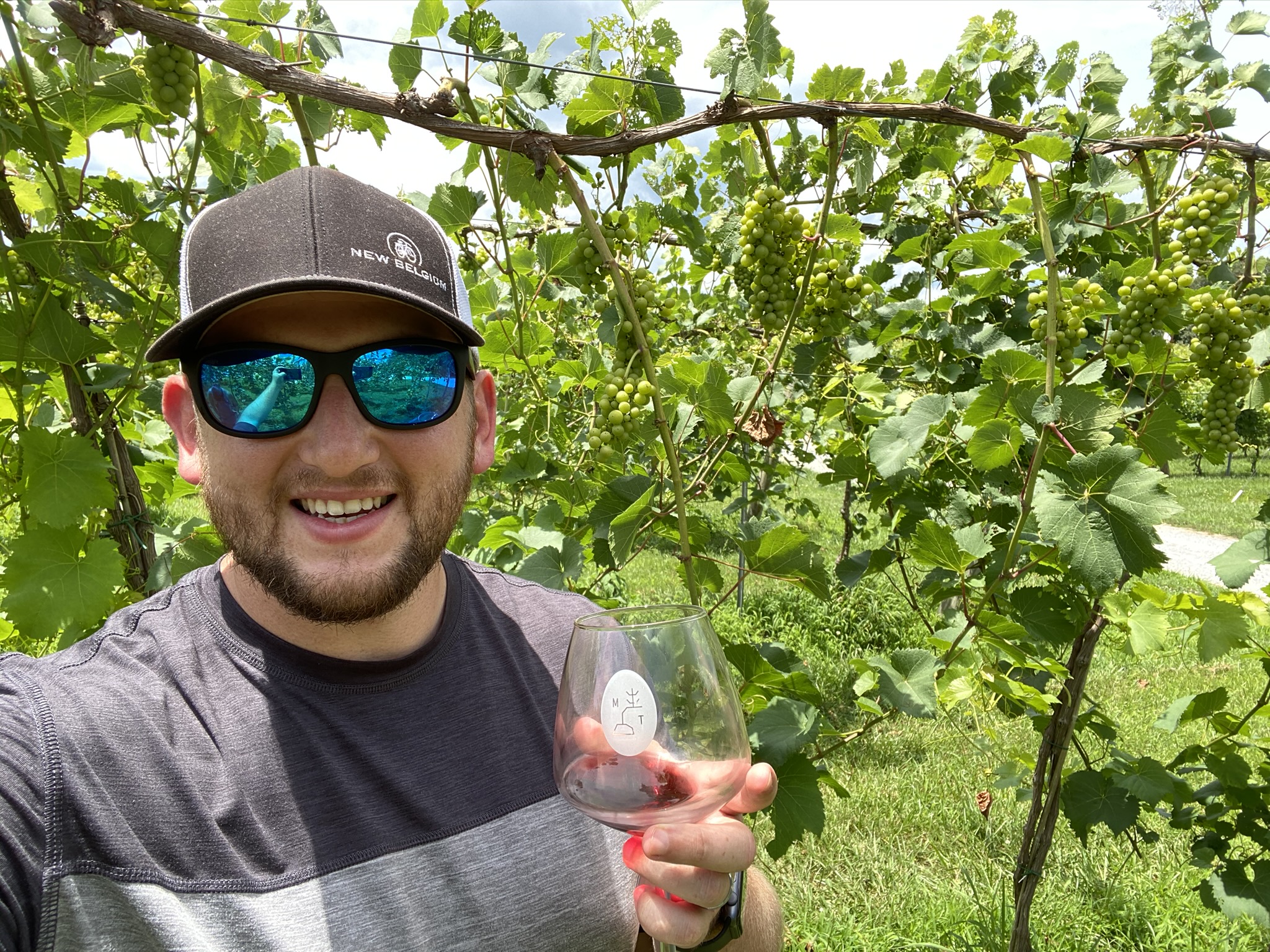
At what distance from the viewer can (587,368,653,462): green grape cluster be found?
5.60ft

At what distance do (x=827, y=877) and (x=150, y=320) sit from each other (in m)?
3.27

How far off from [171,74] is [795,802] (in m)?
1.91

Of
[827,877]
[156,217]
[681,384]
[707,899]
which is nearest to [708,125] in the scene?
[681,384]

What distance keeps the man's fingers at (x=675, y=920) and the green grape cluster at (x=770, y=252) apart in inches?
50.0

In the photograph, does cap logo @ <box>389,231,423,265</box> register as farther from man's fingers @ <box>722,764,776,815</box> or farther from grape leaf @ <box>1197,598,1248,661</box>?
grape leaf @ <box>1197,598,1248,661</box>

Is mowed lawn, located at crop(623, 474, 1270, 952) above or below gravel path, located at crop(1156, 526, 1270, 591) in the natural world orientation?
above

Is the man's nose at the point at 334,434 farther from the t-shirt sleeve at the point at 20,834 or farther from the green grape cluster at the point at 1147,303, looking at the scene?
the green grape cluster at the point at 1147,303

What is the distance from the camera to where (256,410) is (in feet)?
4.34

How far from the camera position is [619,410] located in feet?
5.64

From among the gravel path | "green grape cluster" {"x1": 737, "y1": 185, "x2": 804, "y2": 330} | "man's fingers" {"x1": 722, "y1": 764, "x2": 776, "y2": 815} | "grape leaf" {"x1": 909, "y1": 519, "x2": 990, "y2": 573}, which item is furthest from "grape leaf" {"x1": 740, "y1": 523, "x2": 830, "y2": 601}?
the gravel path

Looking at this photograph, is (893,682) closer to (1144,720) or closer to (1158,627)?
(1158,627)

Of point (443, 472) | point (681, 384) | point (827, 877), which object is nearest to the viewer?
point (443, 472)

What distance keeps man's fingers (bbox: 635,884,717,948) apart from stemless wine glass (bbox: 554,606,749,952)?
0.13 m

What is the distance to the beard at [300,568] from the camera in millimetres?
1348
